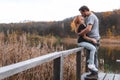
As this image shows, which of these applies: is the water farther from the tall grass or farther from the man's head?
the man's head

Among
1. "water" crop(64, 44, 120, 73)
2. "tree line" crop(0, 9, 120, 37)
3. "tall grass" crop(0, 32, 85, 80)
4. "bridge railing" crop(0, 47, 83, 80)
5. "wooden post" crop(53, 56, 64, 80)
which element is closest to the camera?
"bridge railing" crop(0, 47, 83, 80)

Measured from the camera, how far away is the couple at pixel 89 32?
5.45 metres

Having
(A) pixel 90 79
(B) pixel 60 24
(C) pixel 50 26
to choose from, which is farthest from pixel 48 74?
(B) pixel 60 24

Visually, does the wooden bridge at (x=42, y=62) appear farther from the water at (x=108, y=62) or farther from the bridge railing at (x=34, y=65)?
the water at (x=108, y=62)

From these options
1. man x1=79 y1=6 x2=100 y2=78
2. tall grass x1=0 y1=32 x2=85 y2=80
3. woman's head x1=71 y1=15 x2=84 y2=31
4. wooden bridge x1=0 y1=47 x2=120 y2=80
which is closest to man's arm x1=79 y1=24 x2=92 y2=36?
man x1=79 y1=6 x2=100 y2=78

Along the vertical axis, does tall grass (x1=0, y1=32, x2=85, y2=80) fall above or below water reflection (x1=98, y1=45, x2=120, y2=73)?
above

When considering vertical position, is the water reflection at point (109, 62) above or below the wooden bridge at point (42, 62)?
below

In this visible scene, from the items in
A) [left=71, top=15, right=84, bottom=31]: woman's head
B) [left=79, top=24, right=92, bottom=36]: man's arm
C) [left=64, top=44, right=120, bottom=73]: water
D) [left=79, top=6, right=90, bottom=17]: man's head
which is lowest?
[left=64, top=44, right=120, bottom=73]: water

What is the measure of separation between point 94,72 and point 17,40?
1.86 metres

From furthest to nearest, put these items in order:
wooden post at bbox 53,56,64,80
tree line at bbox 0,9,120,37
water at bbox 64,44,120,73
A: tree line at bbox 0,9,120,37 < water at bbox 64,44,120,73 < wooden post at bbox 53,56,64,80

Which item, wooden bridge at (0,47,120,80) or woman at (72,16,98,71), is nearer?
wooden bridge at (0,47,120,80)

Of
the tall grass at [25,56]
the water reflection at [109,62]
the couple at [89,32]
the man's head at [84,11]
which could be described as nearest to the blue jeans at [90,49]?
Answer: the couple at [89,32]

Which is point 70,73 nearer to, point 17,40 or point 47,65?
point 47,65

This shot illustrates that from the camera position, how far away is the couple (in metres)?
5.45
